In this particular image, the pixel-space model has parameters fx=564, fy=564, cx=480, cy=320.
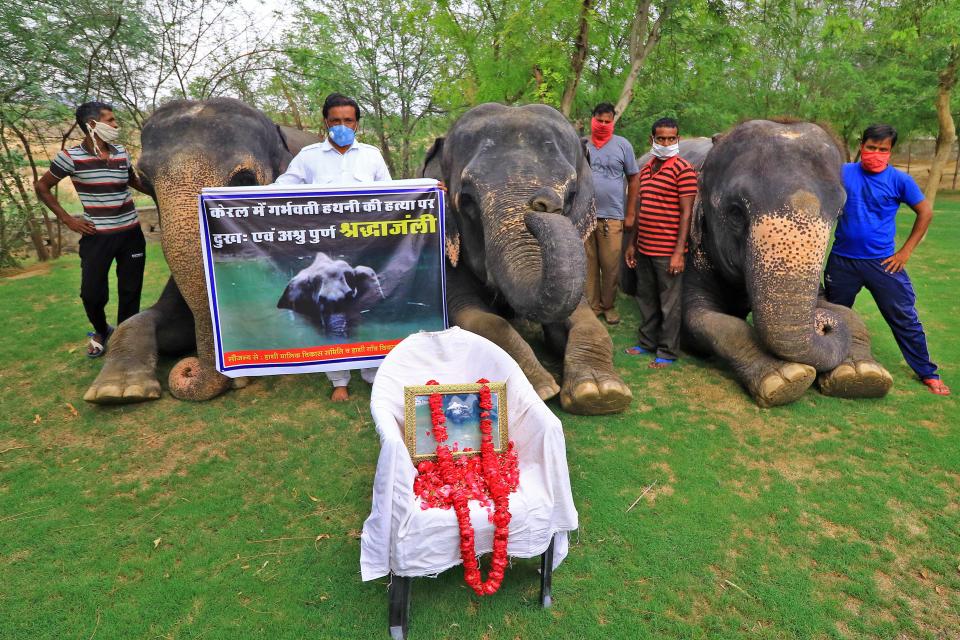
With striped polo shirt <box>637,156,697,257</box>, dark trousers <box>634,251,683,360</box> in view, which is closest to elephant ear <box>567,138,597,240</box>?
striped polo shirt <box>637,156,697,257</box>

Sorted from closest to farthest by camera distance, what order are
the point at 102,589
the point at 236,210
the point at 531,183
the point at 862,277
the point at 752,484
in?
the point at 102,589 → the point at 752,484 → the point at 531,183 → the point at 236,210 → the point at 862,277

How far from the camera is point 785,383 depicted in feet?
12.6

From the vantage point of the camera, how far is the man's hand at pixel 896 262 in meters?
4.14

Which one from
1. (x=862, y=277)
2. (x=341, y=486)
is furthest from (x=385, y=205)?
(x=862, y=277)

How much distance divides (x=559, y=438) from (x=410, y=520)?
0.65 m

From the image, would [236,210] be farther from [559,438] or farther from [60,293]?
[60,293]

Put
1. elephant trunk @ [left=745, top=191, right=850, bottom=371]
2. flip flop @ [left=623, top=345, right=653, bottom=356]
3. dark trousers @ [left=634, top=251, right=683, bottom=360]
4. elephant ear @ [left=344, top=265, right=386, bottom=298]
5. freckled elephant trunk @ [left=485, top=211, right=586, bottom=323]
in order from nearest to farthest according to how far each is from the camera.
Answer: freckled elephant trunk @ [left=485, top=211, right=586, bottom=323], elephant trunk @ [left=745, top=191, right=850, bottom=371], elephant ear @ [left=344, top=265, right=386, bottom=298], dark trousers @ [left=634, top=251, right=683, bottom=360], flip flop @ [left=623, top=345, right=653, bottom=356]

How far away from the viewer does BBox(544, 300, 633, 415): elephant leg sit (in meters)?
3.86

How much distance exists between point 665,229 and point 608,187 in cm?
104

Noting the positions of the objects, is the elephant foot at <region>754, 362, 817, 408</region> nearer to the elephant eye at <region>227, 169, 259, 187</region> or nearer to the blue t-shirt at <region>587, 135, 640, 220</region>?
the blue t-shirt at <region>587, 135, 640, 220</region>

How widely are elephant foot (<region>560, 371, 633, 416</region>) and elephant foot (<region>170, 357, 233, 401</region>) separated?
2.62m

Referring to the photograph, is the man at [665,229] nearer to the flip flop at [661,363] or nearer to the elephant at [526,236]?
the flip flop at [661,363]

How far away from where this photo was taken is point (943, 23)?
8.88 meters

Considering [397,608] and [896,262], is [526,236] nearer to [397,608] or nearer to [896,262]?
[397,608]
